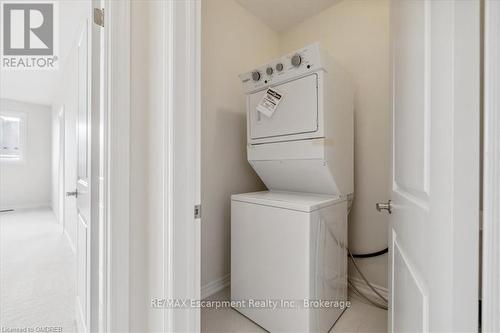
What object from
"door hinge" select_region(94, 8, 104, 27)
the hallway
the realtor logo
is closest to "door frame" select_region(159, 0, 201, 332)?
"door hinge" select_region(94, 8, 104, 27)

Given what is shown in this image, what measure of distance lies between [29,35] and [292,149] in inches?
110

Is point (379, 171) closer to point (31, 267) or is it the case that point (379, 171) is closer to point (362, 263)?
point (362, 263)

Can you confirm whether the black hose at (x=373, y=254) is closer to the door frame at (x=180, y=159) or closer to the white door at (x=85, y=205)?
the door frame at (x=180, y=159)

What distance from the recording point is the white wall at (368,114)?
72.0 inches

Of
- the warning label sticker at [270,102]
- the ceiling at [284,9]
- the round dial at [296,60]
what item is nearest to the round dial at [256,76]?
the warning label sticker at [270,102]

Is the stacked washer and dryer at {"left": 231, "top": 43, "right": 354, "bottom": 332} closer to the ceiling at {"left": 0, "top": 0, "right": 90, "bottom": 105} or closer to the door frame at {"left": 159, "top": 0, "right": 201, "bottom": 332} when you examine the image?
the door frame at {"left": 159, "top": 0, "right": 201, "bottom": 332}

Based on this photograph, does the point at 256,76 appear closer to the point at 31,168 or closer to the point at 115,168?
the point at 115,168

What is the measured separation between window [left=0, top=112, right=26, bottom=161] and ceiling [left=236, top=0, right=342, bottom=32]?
5.53 meters

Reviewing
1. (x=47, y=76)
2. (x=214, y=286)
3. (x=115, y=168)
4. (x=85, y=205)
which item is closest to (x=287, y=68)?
(x=115, y=168)

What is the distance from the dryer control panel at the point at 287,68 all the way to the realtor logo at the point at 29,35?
6.06ft

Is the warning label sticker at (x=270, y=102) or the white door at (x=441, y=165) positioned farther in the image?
the warning label sticker at (x=270, y=102)

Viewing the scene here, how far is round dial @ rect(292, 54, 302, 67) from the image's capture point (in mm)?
1445

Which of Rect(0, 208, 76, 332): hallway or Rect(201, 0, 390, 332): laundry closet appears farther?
Rect(0, 208, 76, 332): hallway

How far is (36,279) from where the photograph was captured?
211 centimetres
